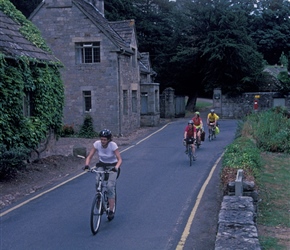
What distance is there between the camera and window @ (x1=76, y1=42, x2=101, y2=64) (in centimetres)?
3028

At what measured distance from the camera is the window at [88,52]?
1192 inches

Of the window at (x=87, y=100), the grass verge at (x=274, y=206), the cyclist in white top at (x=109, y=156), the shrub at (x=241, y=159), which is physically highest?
the window at (x=87, y=100)

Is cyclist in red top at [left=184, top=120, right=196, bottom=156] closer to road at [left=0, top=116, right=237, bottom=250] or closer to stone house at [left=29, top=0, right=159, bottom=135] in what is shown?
road at [left=0, top=116, right=237, bottom=250]

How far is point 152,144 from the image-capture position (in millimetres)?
25578

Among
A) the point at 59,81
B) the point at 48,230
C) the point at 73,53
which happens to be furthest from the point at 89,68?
the point at 48,230

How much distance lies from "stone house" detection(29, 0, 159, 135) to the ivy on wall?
403 inches

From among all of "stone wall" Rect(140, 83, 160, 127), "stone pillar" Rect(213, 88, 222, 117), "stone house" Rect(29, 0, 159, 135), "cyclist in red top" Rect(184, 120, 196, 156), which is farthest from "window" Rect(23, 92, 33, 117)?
"stone pillar" Rect(213, 88, 222, 117)

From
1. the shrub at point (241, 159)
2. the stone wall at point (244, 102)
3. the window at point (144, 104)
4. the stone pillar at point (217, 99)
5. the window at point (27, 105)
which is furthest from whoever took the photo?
the stone pillar at point (217, 99)

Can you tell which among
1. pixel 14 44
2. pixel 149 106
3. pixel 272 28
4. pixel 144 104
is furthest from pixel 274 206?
pixel 272 28

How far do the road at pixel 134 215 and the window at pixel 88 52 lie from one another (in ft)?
46.8

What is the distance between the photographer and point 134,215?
35.0ft

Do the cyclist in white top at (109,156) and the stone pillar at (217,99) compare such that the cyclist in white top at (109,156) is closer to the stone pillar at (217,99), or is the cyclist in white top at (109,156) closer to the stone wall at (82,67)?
the stone wall at (82,67)

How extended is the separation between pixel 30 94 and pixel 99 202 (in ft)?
32.1

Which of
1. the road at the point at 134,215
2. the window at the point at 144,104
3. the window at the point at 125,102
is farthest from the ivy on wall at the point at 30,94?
the window at the point at 144,104
